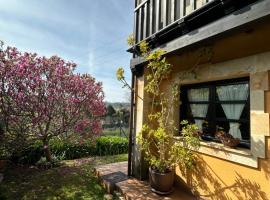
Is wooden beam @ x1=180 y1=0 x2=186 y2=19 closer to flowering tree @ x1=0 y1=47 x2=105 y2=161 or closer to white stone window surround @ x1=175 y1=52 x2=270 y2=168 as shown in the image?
white stone window surround @ x1=175 y1=52 x2=270 y2=168

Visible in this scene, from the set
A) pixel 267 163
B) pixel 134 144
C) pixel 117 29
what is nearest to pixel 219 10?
Answer: pixel 267 163

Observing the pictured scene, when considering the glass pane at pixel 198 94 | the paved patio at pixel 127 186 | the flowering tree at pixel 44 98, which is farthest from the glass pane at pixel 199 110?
the flowering tree at pixel 44 98

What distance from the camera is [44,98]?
273 inches

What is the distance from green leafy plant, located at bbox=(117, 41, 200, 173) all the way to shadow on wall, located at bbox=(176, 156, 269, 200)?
28 centimetres

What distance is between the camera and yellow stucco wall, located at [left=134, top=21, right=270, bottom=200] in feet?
10.3

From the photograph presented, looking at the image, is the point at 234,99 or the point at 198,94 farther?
the point at 198,94

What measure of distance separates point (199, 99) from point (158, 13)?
2272mm

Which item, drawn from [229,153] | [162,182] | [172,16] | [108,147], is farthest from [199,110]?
[108,147]

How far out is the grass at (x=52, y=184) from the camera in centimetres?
473

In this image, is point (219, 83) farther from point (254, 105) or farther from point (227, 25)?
point (227, 25)

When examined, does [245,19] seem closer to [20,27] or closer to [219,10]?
[219,10]

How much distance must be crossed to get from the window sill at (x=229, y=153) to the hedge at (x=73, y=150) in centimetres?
582

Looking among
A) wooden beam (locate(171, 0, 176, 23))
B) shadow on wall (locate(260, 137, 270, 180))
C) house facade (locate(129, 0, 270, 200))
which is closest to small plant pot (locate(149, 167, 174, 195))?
house facade (locate(129, 0, 270, 200))

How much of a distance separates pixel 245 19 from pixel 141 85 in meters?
3.28
